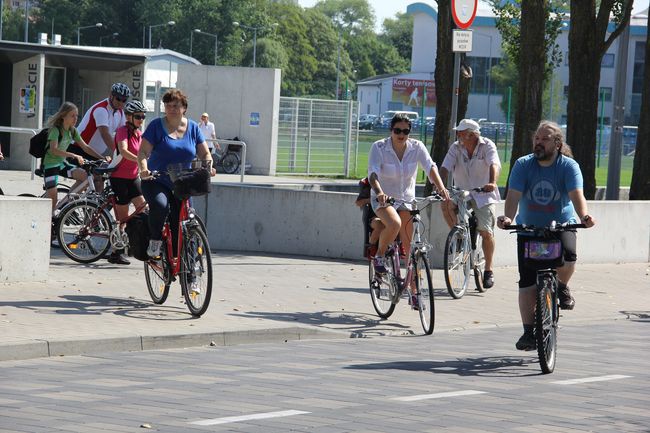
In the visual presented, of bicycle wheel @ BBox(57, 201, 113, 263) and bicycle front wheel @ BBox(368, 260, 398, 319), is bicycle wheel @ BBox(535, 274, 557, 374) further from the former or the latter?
bicycle wheel @ BBox(57, 201, 113, 263)

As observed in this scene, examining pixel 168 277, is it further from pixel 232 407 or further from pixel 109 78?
pixel 109 78

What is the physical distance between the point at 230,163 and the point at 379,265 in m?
25.1

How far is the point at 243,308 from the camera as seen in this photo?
38.7ft

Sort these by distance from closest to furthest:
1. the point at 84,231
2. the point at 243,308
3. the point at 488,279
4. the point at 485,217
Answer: the point at 243,308 < the point at 485,217 < the point at 488,279 < the point at 84,231

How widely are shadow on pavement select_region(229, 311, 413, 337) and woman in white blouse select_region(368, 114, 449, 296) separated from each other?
47cm

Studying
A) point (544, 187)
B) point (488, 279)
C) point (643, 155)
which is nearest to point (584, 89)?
point (643, 155)

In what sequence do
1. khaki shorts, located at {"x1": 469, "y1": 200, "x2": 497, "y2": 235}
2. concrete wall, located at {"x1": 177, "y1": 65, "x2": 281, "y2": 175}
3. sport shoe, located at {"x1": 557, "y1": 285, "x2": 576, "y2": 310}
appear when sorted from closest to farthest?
sport shoe, located at {"x1": 557, "y1": 285, "x2": 576, "y2": 310}
khaki shorts, located at {"x1": 469, "y1": 200, "x2": 497, "y2": 235}
concrete wall, located at {"x1": 177, "y1": 65, "x2": 281, "y2": 175}

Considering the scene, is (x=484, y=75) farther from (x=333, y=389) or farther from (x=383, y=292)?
(x=333, y=389)

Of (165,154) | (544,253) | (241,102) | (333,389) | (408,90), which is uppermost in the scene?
(408,90)

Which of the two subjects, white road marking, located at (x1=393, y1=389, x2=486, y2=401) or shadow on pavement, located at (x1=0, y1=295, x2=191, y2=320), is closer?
white road marking, located at (x1=393, y1=389, x2=486, y2=401)

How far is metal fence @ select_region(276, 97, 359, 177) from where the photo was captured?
1457 inches

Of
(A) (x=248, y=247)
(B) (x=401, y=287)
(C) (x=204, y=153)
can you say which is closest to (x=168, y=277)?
(C) (x=204, y=153)

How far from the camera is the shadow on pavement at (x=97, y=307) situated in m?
11.0

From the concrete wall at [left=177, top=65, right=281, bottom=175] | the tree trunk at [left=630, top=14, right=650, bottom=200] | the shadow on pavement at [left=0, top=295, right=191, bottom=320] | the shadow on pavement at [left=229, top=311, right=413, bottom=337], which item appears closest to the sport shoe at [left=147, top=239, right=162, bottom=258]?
the shadow on pavement at [left=0, top=295, right=191, bottom=320]
